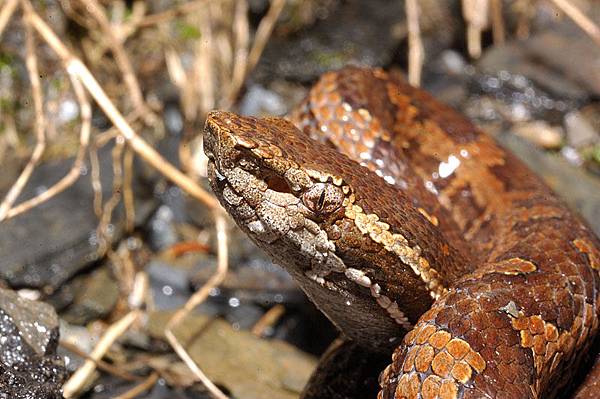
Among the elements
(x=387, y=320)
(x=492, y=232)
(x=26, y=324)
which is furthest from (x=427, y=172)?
(x=26, y=324)

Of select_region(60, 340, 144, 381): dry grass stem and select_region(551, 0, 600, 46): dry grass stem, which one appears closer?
select_region(60, 340, 144, 381): dry grass stem

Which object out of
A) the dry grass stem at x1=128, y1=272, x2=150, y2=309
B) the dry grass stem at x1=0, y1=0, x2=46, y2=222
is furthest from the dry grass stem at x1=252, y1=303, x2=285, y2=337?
the dry grass stem at x1=0, y1=0, x2=46, y2=222

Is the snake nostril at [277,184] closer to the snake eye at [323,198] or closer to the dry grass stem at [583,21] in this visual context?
the snake eye at [323,198]

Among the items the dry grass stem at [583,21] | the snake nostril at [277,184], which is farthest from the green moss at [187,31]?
the snake nostril at [277,184]

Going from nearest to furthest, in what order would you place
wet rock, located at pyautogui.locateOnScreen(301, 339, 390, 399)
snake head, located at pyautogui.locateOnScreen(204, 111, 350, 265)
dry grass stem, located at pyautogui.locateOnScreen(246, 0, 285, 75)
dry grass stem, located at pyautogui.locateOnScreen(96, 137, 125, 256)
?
snake head, located at pyautogui.locateOnScreen(204, 111, 350, 265) → wet rock, located at pyautogui.locateOnScreen(301, 339, 390, 399) → dry grass stem, located at pyautogui.locateOnScreen(96, 137, 125, 256) → dry grass stem, located at pyautogui.locateOnScreen(246, 0, 285, 75)

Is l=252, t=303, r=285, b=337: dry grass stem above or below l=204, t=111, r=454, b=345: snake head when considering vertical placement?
below

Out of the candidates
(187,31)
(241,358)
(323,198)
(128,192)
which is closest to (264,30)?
(187,31)

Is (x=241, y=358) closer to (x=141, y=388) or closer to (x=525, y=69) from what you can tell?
(x=141, y=388)

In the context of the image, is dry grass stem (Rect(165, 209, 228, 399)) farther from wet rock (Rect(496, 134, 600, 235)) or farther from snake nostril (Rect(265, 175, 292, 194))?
wet rock (Rect(496, 134, 600, 235))
